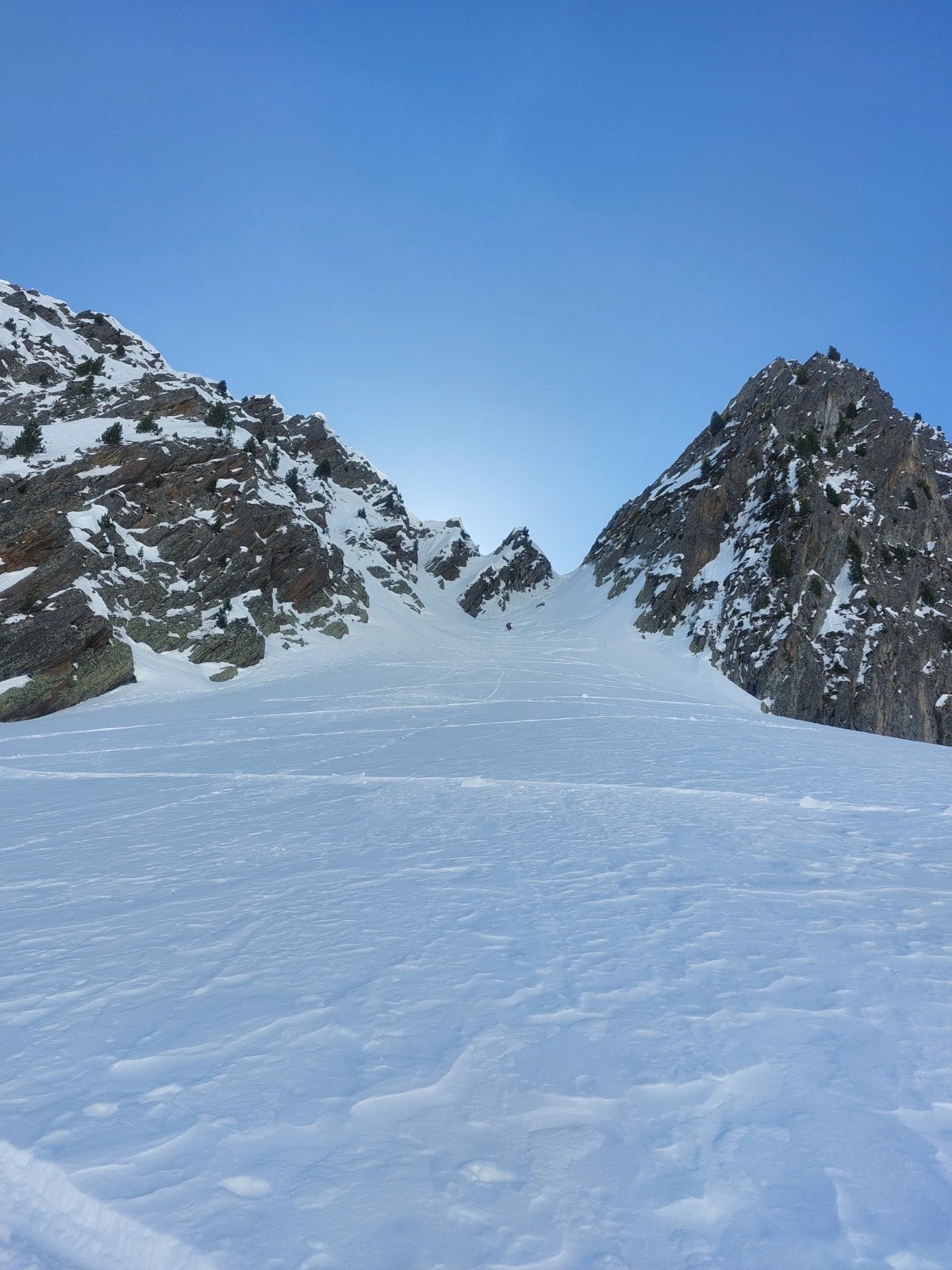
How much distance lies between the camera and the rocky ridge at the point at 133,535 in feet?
68.3

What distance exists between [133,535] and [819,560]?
131 feet

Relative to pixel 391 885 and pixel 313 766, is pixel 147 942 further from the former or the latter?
pixel 313 766

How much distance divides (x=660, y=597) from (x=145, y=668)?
33798 mm

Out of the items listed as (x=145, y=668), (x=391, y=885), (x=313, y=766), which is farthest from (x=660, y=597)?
(x=391, y=885)

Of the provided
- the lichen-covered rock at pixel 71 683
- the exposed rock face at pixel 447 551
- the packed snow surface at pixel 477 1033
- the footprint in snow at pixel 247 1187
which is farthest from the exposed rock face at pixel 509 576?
the footprint in snow at pixel 247 1187

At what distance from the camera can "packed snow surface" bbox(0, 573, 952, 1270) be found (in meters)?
2.18

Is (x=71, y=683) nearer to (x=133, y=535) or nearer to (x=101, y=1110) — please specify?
(x=133, y=535)

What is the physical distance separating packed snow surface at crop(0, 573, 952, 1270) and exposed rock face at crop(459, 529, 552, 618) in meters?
64.4

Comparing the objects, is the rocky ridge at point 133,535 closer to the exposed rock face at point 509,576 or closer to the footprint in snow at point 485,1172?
the footprint in snow at point 485,1172

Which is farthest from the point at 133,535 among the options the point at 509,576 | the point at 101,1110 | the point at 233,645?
the point at 509,576

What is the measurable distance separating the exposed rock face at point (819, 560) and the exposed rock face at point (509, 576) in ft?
72.6

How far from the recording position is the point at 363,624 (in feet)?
131

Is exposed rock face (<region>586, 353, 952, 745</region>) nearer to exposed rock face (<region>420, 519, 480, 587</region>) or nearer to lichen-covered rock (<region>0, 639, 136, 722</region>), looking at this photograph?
lichen-covered rock (<region>0, 639, 136, 722</region>)

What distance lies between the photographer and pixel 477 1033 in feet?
10.5
